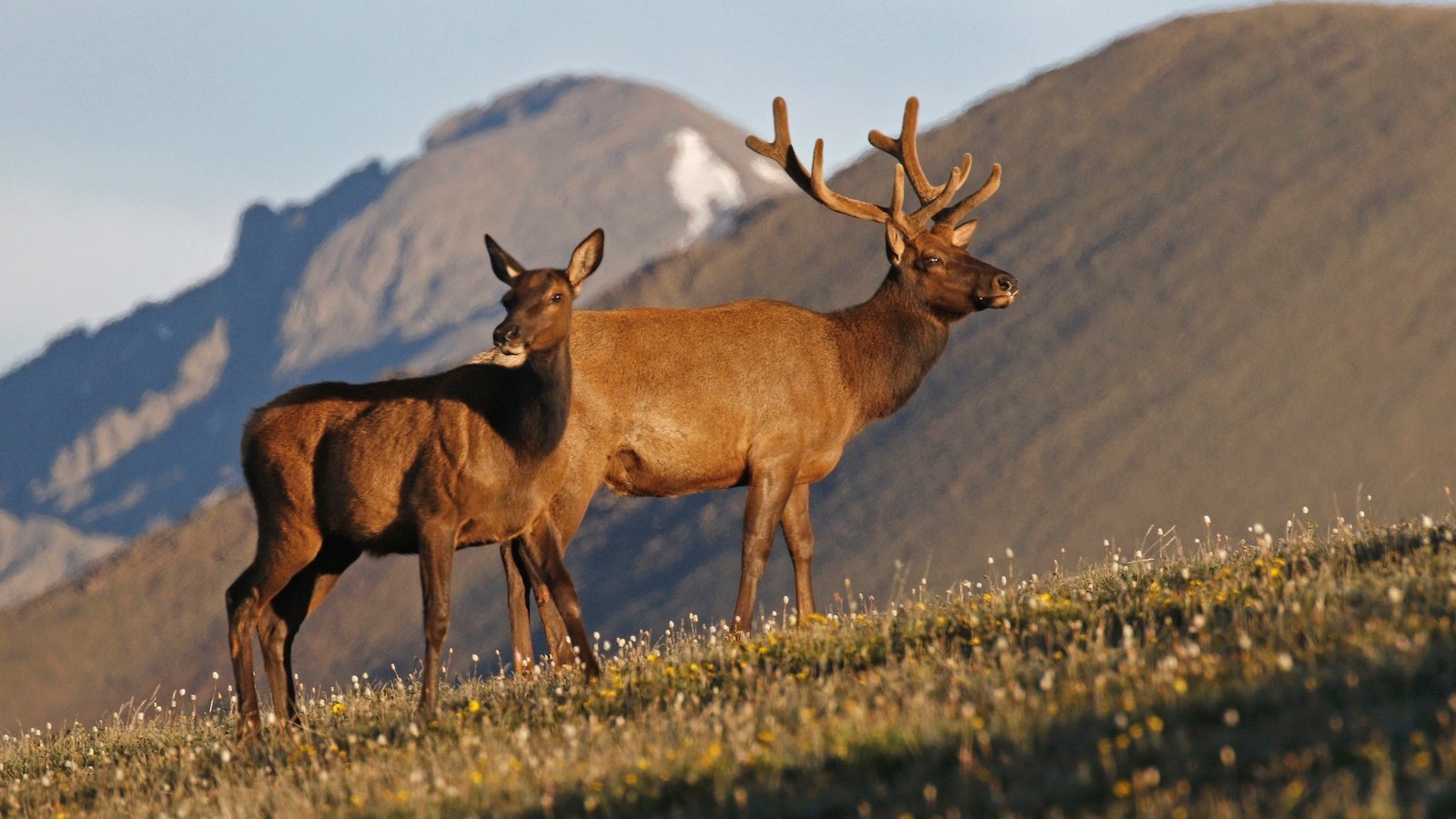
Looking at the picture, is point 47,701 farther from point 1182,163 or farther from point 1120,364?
point 1182,163

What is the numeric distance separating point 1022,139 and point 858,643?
8276 cm

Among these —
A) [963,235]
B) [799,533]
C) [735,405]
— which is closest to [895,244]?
[963,235]

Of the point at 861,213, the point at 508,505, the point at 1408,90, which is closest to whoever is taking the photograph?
the point at 508,505

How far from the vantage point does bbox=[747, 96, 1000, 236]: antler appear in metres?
A: 14.2

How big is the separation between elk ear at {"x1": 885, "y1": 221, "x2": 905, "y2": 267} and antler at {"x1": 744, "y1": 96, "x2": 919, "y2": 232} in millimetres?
69

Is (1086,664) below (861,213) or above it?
below

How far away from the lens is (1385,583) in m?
8.52

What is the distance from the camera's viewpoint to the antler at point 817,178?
1404 centimetres

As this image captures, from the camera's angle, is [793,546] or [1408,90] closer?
[793,546]

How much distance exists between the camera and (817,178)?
1437 cm

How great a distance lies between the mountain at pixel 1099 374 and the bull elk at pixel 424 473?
43417 mm

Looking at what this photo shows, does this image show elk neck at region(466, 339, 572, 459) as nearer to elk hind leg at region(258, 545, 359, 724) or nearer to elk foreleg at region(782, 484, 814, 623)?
elk hind leg at region(258, 545, 359, 724)

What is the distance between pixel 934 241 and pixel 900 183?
535 mm

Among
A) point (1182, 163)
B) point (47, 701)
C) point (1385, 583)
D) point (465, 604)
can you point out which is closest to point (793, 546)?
point (1385, 583)
